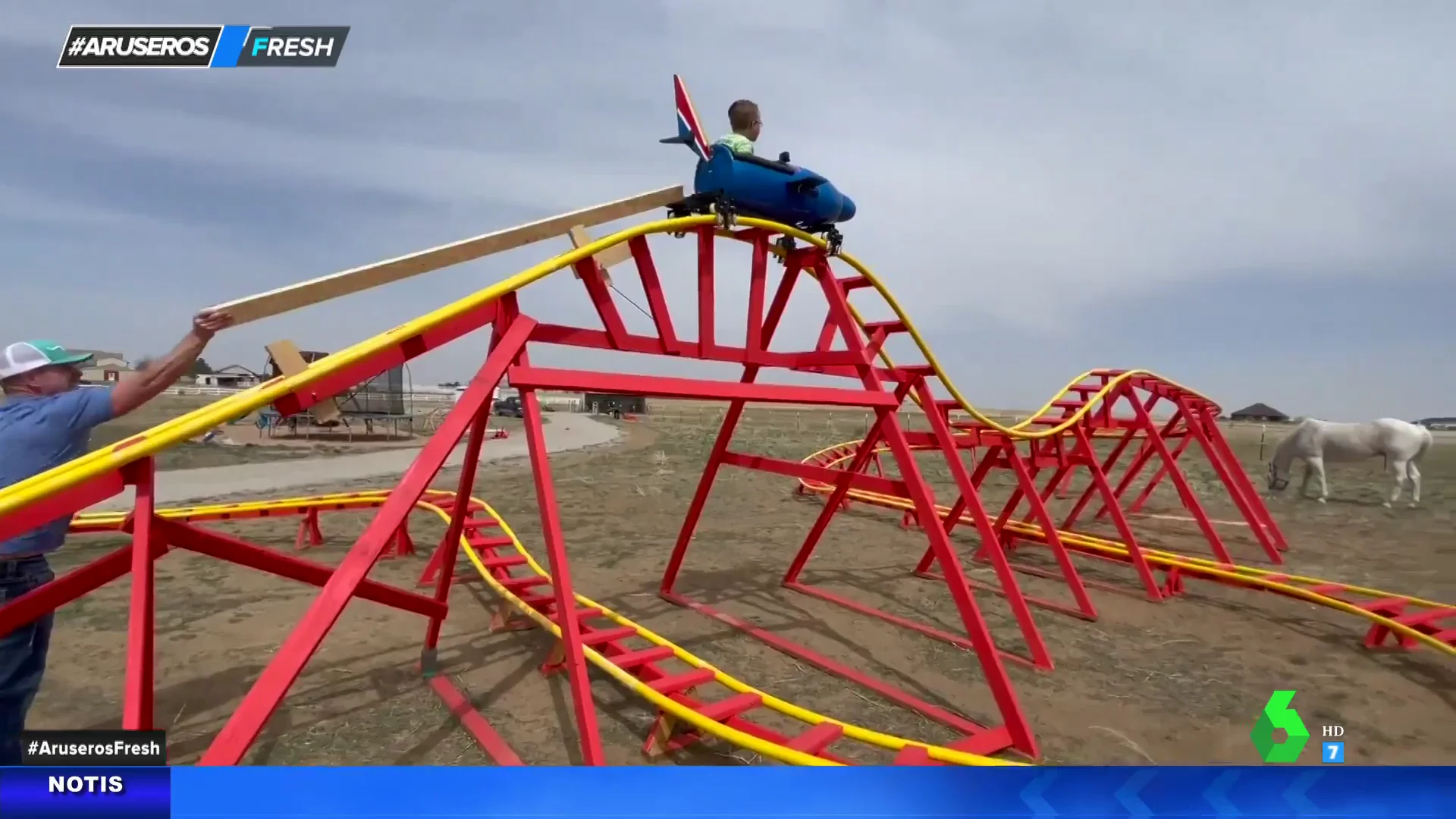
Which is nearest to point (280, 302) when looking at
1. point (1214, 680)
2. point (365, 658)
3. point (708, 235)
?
point (708, 235)

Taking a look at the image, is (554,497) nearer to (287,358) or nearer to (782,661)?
(287,358)

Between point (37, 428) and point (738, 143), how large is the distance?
15.3ft

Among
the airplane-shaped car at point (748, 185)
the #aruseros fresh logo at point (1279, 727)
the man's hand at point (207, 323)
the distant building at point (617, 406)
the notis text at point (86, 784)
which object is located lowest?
the distant building at point (617, 406)

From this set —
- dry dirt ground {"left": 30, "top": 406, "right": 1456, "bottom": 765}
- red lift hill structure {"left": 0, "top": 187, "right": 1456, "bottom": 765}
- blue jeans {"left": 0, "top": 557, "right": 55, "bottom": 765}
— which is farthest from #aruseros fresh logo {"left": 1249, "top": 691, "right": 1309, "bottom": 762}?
blue jeans {"left": 0, "top": 557, "right": 55, "bottom": 765}

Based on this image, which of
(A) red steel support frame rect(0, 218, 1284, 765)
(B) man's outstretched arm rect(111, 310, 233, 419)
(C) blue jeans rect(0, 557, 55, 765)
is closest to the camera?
(A) red steel support frame rect(0, 218, 1284, 765)

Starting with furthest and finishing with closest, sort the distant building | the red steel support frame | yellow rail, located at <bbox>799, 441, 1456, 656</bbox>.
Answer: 1. the distant building
2. yellow rail, located at <bbox>799, 441, 1456, 656</bbox>
3. the red steel support frame

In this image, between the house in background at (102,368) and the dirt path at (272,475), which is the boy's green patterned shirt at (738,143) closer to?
the house in background at (102,368)

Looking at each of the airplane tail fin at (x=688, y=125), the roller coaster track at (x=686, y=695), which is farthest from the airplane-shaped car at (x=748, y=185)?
the roller coaster track at (x=686, y=695)

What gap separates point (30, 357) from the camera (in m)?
3.53

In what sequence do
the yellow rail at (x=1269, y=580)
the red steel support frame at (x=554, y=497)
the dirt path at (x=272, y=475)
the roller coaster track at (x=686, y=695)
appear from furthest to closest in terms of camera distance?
the dirt path at (x=272, y=475), the yellow rail at (x=1269, y=580), the roller coaster track at (x=686, y=695), the red steel support frame at (x=554, y=497)

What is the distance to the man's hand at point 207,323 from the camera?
3.38m

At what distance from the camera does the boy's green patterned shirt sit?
214 inches

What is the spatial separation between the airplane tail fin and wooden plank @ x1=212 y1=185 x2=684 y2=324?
0.34 metres

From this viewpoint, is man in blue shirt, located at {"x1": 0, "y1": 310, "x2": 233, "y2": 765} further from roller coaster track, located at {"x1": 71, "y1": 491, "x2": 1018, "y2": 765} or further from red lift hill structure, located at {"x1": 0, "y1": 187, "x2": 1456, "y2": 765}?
roller coaster track, located at {"x1": 71, "y1": 491, "x2": 1018, "y2": 765}
